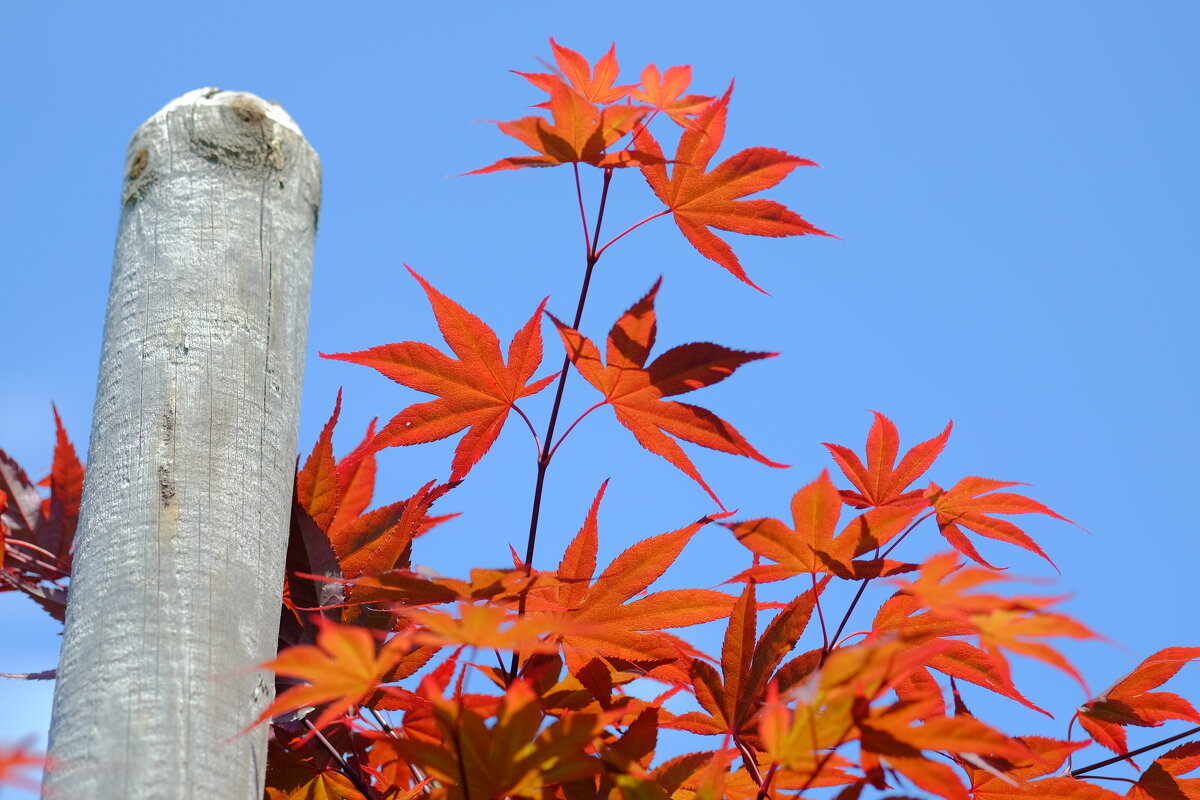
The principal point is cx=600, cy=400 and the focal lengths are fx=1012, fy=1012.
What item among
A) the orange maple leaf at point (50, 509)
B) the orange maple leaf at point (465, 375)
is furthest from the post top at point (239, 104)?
the orange maple leaf at point (50, 509)

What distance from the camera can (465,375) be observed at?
112cm

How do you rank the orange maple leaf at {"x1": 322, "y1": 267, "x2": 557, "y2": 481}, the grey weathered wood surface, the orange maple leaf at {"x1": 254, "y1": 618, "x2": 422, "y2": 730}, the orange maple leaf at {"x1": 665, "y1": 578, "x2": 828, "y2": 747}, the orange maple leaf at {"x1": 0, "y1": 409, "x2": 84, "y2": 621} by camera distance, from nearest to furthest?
the orange maple leaf at {"x1": 254, "y1": 618, "x2": 422, "y2": 730}
the grey weathered wood surface
the orange maple leaf at {"x1": 665, "y1": 578, "x2": 828, "y2": 747}
the orange maple leaf at {"x1": 322, "y1": 267, "x2": 557, "y2": 481}
the orange maple leaf at {"x1": 0, "y1": 409, "x2": 84, "y2": 621}

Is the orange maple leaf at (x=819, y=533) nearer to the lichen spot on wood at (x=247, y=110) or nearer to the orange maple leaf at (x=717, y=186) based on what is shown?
the orange maple leaf at (x=717, y=186)

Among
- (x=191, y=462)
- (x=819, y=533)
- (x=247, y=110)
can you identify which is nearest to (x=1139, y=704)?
(x=819, y=533)

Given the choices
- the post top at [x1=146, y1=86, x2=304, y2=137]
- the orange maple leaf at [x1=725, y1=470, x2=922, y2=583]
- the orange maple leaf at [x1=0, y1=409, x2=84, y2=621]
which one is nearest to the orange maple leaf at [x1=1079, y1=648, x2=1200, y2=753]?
the orange maple leaf at [x1=725, y1=470, x2=922, y2=583]

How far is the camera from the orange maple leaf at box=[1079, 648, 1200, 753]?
119 centimetres

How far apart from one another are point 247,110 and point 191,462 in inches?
16.8

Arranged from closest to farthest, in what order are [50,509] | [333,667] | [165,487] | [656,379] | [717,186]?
[333,667] → [165,487] → [656,379] → [717,186] → [50,509]

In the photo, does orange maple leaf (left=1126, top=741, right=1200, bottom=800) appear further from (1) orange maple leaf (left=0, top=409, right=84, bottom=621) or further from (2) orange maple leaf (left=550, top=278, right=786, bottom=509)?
(1) orange maple leaf (left=0, top=409, right=84, bottom=621)

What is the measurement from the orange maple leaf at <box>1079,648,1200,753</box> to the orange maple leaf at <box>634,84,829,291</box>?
668 millimetres

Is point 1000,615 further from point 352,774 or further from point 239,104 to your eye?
point 239,104

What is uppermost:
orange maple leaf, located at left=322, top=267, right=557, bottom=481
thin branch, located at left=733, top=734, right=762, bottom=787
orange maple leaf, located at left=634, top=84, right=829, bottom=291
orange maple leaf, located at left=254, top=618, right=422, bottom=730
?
orange maple leaf, located at left=634, top=84, right=829, bottom=291

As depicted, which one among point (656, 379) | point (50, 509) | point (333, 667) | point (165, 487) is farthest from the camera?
point (50, 509)

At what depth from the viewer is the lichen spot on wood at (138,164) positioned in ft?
3.73
